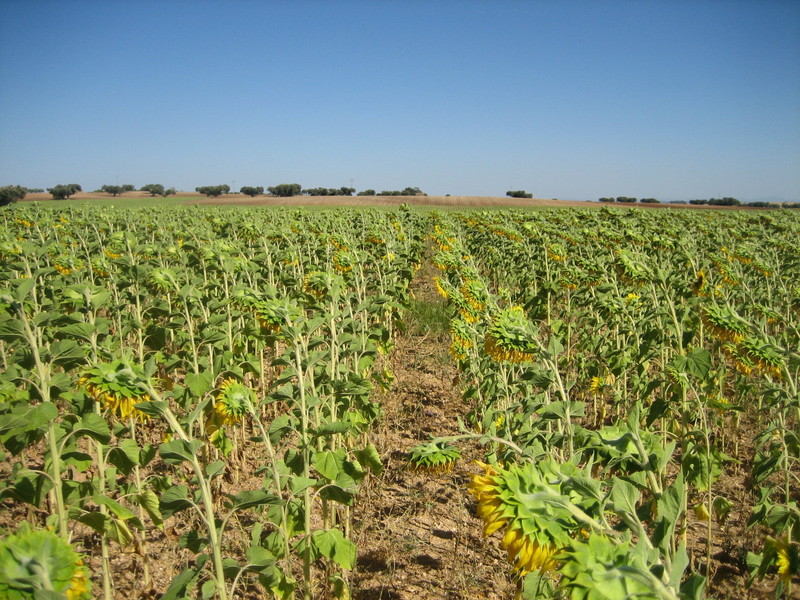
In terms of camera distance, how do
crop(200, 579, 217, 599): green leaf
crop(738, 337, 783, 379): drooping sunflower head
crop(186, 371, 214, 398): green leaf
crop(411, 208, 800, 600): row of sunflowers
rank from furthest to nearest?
crop(186, 371, 214, 398): green leaf
crop(738, 337, 783, 379): drooping sunflower head
crop(200, 579, 217, 599): green leaf
crop(411, 208, 800, 600): row of sunflowers

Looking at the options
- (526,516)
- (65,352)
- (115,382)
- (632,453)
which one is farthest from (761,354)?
(65,352)

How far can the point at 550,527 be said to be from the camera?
1171 millimetres

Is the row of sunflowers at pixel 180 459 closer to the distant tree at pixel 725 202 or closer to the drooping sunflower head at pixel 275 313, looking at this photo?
the drooping sunflower head at pixel 275 313

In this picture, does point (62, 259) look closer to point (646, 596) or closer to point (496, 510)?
point (496, 510)

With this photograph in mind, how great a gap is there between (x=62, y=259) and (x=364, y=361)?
369 cm

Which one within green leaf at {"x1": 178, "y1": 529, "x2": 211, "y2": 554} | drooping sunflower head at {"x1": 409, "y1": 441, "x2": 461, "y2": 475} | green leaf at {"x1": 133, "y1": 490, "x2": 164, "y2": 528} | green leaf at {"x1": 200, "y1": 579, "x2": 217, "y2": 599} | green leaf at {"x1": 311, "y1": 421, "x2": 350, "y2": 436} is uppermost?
drooping sunflower head at {"x1": 409, "y1": 441, "x2": 461, "y2": 475}

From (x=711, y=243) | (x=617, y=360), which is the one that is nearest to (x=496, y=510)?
(x=617, y=360)

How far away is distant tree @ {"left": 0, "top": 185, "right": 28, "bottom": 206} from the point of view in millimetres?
41656

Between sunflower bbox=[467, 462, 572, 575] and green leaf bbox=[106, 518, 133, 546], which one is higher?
sunflower bbox=[467, 462, 572, 575]

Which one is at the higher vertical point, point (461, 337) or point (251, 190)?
point (251, 190)

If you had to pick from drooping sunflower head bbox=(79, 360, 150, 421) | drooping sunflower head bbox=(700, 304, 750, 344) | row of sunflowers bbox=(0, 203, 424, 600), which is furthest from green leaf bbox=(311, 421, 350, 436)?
drooping sunflower head bbox=(700, 304, 750, 344)

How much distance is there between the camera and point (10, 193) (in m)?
45.2

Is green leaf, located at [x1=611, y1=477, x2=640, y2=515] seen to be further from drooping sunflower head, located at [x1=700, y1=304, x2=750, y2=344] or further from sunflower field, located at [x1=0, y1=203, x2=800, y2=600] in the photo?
drooping sunflower head, located at [x1=700, y1=304, x2=750, y2=344]

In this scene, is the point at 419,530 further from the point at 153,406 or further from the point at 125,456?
the point at 153,406
